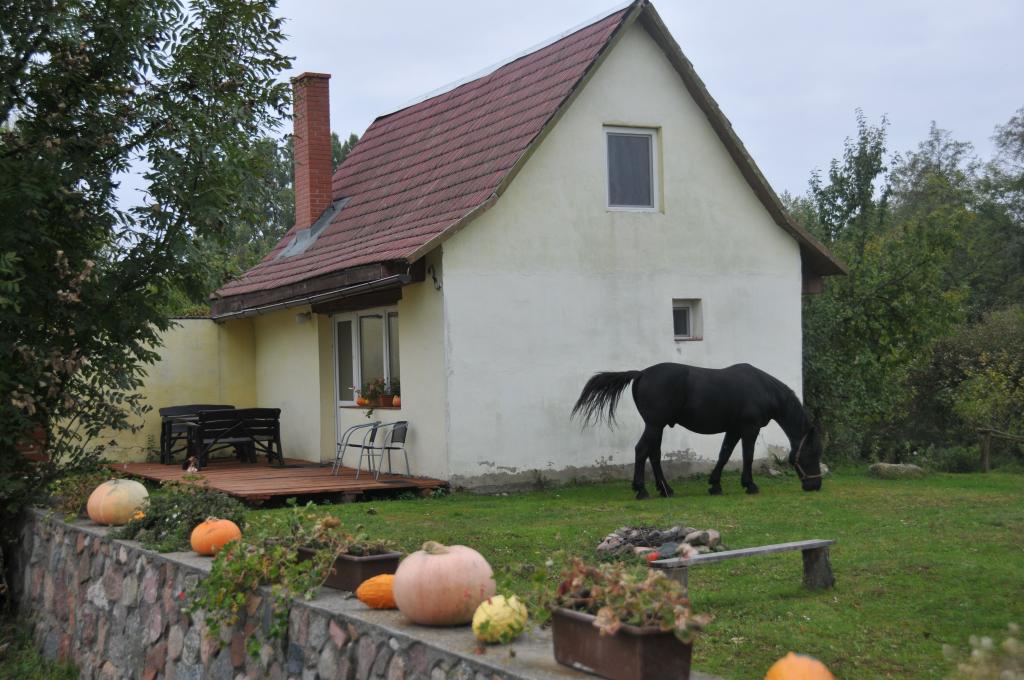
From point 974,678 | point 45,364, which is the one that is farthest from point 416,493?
point 974,678

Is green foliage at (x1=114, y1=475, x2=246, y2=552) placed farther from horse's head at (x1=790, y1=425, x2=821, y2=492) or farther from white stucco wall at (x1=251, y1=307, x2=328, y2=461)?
white stucco wall at (x1=251, y1=307, x2=328, y2=461)

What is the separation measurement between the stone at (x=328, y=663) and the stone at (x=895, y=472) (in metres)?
12.6

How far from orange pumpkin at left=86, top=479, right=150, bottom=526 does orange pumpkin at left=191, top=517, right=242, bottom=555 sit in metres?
1.60

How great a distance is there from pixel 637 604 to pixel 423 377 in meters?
10.6

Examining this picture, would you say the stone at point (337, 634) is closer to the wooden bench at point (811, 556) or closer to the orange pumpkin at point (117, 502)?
the wooden bench at point (811, 556)

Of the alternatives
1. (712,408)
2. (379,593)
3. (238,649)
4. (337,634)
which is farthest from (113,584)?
(712,408)

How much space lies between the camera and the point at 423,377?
48.2ft

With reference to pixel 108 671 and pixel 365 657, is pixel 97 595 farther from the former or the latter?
pixel 365 657

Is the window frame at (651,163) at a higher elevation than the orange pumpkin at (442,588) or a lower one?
higher

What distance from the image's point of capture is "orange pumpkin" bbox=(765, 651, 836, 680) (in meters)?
3.95

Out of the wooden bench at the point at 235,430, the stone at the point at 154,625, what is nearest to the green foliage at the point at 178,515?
the stone at the point at 154,625

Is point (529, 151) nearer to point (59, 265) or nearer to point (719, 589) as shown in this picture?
point (59, 265)

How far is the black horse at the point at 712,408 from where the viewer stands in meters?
13.7

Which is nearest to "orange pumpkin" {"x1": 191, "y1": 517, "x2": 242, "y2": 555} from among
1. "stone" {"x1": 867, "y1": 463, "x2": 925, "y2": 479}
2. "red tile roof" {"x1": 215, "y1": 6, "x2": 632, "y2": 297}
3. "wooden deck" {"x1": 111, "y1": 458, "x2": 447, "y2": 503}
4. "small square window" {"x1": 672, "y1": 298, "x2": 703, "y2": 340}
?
"wooden deck" {"x1": 111, "y1": 458, "x2": 447, "y2": 503}
